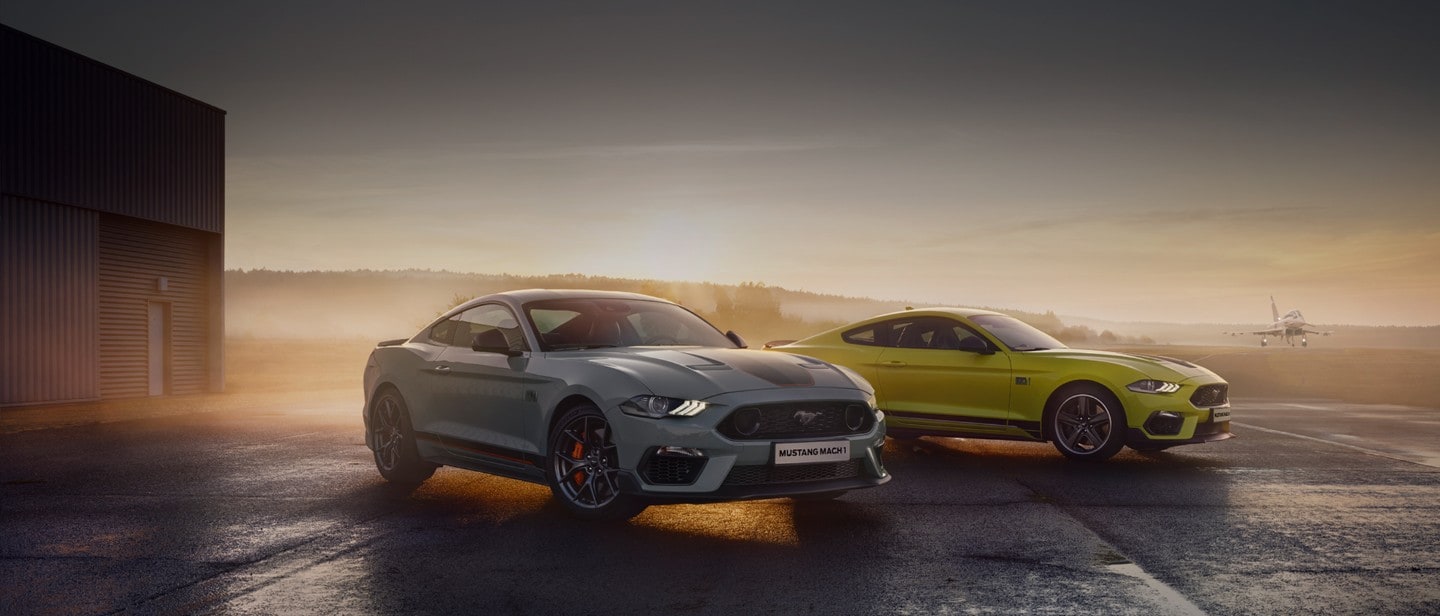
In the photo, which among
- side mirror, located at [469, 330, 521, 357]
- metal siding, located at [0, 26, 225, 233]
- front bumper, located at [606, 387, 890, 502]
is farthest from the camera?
metal siding, located at [0, 26, 225, 233]

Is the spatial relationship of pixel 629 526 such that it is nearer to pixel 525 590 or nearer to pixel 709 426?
pixel 709 426

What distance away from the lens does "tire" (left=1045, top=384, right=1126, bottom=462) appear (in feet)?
34.3

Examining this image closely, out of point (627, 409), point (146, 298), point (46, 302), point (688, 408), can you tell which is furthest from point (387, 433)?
point (146, 298)

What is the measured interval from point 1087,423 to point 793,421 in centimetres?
491

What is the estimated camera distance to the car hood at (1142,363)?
10555 mm

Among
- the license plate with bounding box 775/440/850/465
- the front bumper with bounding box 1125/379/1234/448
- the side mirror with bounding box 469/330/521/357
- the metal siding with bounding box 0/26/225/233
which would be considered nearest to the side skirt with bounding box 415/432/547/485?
the side mirror with bounding box 469/330/521/357

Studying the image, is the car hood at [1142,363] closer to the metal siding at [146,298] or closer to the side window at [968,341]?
the side window at [968,341]

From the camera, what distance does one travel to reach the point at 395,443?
29.6ft

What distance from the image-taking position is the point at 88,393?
21.6 metres

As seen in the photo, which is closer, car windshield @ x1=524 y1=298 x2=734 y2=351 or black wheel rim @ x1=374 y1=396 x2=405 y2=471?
car windshield @ x1=524 y1=298 x2=734 y2=351

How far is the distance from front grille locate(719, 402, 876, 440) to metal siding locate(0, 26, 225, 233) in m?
18.1

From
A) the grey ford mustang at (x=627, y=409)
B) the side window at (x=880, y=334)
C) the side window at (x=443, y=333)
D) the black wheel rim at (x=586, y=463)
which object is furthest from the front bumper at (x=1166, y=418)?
the side window at (x=443, y=333)

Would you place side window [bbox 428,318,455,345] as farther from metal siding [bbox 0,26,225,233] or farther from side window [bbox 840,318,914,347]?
metal siding [bbox 0,26,225,233]

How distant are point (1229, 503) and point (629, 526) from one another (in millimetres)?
4485
